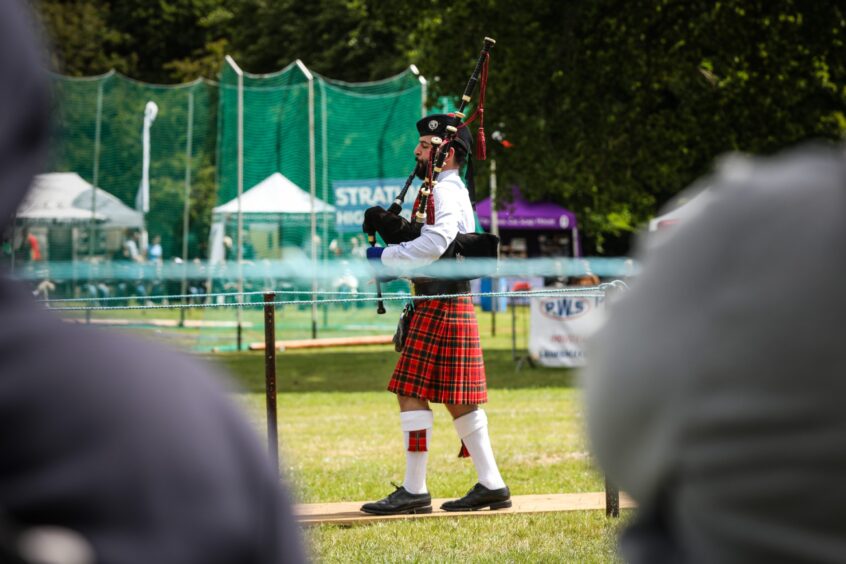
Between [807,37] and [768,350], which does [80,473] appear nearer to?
[768,350]

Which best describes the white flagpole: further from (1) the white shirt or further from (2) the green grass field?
(1) the white shirt

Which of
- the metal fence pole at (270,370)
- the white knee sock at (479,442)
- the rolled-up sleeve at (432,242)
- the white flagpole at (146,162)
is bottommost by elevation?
the white knee sock at (479,442)

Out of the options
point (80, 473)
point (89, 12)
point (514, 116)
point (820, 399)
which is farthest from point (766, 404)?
point (89, 12)

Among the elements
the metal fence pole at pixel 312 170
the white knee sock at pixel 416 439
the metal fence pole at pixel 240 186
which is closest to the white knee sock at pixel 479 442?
the white knee sock at pixel 416 439

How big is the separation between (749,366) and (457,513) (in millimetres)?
5011

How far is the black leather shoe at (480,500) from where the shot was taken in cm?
588

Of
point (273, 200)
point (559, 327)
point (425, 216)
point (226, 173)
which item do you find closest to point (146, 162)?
point (226, 173)

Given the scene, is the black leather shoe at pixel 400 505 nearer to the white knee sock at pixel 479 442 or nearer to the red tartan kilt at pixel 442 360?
the white knee sock at pixel 479 442

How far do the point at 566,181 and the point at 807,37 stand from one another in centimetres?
310

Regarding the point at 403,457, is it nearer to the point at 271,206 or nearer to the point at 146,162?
the point at 271,206

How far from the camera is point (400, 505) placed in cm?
585

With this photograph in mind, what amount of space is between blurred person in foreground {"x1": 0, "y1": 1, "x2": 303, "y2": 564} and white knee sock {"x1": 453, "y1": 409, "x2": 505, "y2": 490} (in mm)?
5015

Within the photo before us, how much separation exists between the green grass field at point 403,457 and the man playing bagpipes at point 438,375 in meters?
0.20

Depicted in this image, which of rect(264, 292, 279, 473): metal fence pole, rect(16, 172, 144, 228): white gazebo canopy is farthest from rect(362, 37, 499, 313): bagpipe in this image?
rect(16, 172, 144, 228): white gazebo canopy
